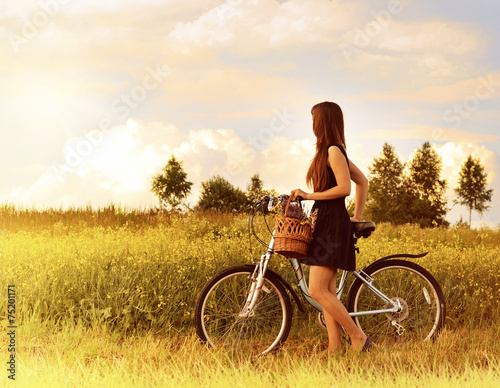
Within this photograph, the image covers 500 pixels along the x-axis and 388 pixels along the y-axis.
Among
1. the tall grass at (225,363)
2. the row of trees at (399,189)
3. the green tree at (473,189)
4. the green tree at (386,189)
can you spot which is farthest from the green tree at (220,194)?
the tall grass at (225,363)

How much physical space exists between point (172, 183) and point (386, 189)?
→ 20.0 m

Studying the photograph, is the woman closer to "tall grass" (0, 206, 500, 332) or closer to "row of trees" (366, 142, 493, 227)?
"tall grass" (0, 206, 500, 332)

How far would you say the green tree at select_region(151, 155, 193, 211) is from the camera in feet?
150

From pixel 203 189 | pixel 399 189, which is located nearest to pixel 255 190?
pixel 203 189

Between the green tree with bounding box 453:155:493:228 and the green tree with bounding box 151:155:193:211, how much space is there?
91.9ft

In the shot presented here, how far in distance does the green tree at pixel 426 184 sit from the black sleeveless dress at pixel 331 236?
1678 inches

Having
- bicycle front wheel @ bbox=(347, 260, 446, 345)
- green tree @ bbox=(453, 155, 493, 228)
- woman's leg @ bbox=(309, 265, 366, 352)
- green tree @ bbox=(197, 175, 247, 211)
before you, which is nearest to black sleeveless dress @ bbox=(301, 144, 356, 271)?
woman's leg @ bbox=(309, 265, 366, 352)

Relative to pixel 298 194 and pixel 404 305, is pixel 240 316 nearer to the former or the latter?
pixel 298 194

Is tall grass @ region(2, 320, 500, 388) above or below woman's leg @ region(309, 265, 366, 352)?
below

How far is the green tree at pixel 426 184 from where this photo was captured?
152 ft

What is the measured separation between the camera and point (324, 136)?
4.89 meters

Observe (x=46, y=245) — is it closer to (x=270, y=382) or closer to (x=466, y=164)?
(x=270, y=382)

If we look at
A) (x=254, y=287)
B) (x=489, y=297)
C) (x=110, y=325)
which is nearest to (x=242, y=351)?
(x=254, y=287)

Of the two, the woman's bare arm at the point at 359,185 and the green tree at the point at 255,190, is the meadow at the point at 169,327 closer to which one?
the woman's bare arm at the point at 359,185
